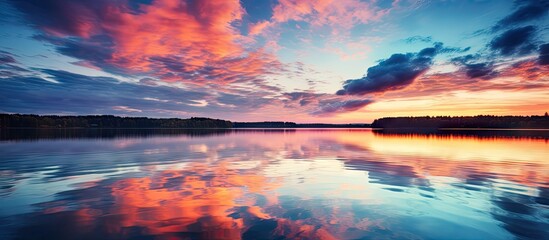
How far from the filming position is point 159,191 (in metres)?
14.9

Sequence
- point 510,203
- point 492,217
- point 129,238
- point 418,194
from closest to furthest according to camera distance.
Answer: point 129,238
point 492,217
point 510,203
point 418,194

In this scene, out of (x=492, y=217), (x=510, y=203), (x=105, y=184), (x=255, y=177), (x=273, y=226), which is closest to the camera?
(x=273, y=226)

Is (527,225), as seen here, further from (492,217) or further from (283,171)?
(283,171)

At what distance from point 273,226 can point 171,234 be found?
3447mm

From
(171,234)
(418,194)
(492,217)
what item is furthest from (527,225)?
(171,234)

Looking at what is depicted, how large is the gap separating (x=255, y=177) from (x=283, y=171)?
11.1 ft

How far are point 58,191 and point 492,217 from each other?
20.7 meters

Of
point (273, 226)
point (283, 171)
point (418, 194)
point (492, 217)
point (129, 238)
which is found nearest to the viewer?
point (129, 238)

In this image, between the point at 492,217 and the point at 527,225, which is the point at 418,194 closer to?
the point at 492,217

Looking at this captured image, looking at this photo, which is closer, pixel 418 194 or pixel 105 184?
Answer: pixel 418 194

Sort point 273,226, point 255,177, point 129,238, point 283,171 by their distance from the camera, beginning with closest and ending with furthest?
point 129,238, point 273,226, point 255,177, point 283,171

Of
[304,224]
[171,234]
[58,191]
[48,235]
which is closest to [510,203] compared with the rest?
[304,224]

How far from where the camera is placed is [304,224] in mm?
10016

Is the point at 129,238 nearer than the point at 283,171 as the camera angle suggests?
Yes
